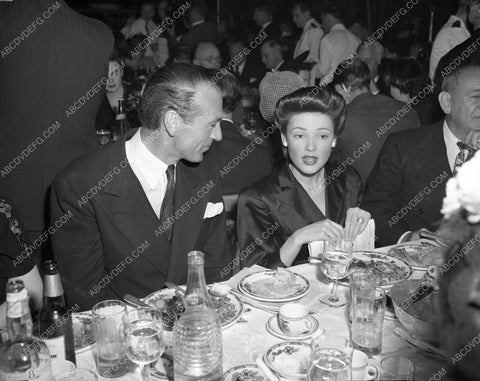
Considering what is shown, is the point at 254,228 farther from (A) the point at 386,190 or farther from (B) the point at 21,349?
(B) the point at 21,349

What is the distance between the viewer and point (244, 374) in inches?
52.9

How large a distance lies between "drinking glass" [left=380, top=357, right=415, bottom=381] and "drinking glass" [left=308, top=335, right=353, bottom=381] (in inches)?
3.5

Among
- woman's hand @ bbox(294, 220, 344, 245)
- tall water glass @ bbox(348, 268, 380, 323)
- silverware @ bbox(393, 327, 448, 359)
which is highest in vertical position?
woman's hand @ bbox(294, 220, 344, 245)

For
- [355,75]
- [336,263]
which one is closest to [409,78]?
[355,75]

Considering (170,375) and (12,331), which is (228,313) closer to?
(170,375)

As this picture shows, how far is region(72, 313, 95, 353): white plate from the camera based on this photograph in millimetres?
1479

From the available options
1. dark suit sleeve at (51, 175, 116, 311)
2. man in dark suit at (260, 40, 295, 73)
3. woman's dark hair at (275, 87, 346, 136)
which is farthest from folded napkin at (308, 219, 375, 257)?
man in dark suit at (260, 40, 295, 73)

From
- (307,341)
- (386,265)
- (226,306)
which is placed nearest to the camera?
(307,341)

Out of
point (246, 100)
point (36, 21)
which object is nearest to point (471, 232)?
point (36, 21)

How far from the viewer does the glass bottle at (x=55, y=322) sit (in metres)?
1.31

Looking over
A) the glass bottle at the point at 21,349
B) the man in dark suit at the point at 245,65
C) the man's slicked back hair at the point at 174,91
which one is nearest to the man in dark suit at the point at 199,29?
the man in dark suit at the point at 245,65

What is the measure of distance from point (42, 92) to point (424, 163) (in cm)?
218

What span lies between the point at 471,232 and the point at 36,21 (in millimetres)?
2432

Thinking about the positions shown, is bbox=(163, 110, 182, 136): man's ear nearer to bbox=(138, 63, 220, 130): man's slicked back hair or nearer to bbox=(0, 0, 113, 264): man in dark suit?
Result: bbox=(138, 63, 220, 130): man's slicked back hair
